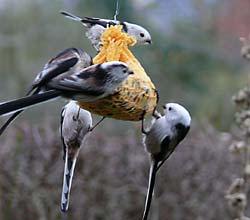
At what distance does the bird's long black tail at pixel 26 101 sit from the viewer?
1736 mm

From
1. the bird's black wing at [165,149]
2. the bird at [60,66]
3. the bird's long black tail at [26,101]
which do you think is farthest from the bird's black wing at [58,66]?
the bird's black wing at [165,149]

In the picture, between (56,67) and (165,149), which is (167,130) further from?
(56,67)

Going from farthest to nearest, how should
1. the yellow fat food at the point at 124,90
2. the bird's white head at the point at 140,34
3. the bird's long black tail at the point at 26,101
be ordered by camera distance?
the bird's white head at the point at 140,34 → the yellow fat food at the point at 124,90 → the bird's long black tail at the point at 26,101

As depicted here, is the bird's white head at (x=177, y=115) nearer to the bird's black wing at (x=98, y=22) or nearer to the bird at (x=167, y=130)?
the bird at (x=167, y=130)

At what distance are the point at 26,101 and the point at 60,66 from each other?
0.83ft

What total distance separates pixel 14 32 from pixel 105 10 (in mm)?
2329

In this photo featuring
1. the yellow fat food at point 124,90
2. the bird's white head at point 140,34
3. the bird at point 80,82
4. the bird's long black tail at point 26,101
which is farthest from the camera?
the bird's white head at point 140,34

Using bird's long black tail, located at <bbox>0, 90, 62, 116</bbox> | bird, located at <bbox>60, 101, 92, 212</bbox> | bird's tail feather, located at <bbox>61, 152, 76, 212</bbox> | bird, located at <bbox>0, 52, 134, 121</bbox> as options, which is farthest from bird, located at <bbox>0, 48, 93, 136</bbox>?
bird's tail feather, located at <bbox>61, 152, 76, 212</bbox>

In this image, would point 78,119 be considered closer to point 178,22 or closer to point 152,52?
point 152,52

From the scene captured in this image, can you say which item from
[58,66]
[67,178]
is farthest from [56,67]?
[67,178]

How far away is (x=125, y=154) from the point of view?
5.56 meters

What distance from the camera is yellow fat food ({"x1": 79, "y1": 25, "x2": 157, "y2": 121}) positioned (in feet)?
6.85

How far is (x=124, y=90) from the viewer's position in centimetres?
207

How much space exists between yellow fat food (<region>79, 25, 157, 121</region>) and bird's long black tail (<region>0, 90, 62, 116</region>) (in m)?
0.23
